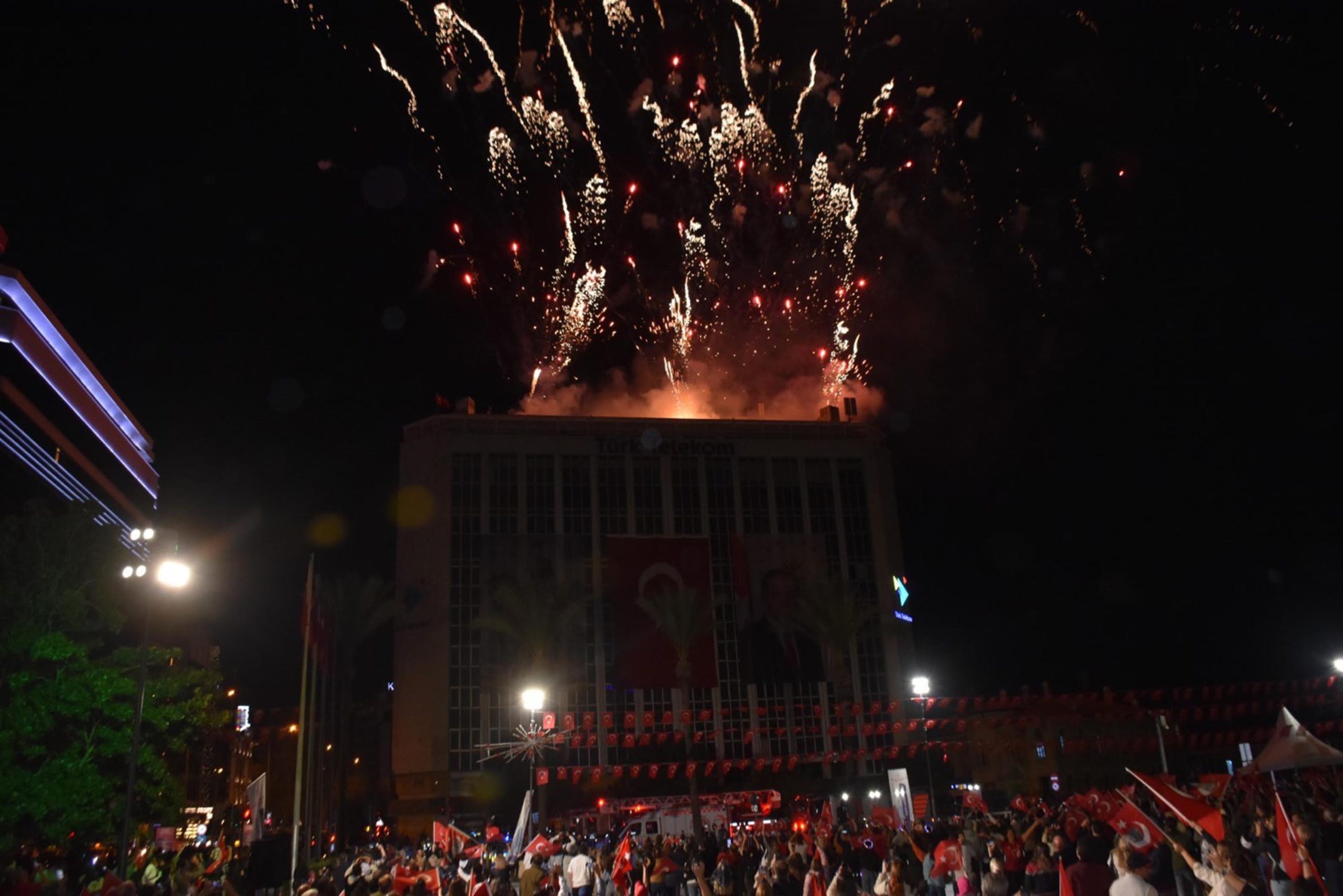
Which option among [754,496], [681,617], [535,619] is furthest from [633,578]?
[754,496]

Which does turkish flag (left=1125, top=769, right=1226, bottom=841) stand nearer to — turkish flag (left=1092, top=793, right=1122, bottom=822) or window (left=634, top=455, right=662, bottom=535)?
turkish flag (left=1092, top=793, right=1122, bottom=822)

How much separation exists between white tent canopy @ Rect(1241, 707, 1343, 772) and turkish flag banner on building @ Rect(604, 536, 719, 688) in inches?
1173

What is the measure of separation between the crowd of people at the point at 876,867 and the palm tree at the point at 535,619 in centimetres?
2479

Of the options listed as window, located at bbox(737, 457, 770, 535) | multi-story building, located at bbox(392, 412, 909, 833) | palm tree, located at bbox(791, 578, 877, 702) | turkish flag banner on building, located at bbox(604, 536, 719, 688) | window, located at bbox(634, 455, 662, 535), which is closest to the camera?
palm tree, located at bbox(791, 578, 877, 702)

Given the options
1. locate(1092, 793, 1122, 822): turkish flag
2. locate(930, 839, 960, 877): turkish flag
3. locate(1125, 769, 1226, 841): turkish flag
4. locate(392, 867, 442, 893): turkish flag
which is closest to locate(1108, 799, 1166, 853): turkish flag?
locate(1125, 769, 1226, 841): turkish flag

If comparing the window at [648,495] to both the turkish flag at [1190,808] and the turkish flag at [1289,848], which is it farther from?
the turkish flag at [1289,848]

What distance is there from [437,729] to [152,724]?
99.7ft

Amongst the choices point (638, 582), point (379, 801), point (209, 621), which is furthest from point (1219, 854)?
point (379, 801)

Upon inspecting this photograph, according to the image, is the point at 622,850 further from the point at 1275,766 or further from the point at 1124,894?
the point at 1275,766

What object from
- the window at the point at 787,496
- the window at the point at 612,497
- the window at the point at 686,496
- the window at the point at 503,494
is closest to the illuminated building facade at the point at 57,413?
the window at the point at 503,494

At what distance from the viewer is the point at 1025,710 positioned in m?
64.6

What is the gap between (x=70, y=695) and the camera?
24.6 m

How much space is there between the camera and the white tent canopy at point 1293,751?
2358cm

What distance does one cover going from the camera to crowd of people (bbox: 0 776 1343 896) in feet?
37.4
